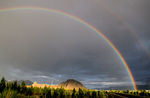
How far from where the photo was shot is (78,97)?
72.4 feet

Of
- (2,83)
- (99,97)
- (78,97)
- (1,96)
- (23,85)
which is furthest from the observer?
(99,97)

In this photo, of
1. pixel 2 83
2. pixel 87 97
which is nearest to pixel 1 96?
pixel 2 83

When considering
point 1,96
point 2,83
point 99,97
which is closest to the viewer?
point 1,96

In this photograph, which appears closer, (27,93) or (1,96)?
(1,96)

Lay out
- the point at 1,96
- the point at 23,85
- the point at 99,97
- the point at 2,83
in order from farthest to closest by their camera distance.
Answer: the point at 99,97 < the point at 23,85 < the point at 2,83 < the point at 1,96

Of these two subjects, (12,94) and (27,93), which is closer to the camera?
(12,94)

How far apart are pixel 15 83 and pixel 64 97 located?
27.9 ft

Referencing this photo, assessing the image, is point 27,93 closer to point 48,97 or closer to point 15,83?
point 15,83

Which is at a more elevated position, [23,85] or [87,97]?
[23,85]

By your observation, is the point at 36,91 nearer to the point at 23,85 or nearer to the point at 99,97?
the point at 23,85

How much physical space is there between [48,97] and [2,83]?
23.1 ft

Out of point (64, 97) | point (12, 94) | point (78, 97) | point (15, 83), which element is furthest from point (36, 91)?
point (12, 94)

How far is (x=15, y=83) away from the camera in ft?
73.9

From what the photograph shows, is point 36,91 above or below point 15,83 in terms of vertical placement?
below
